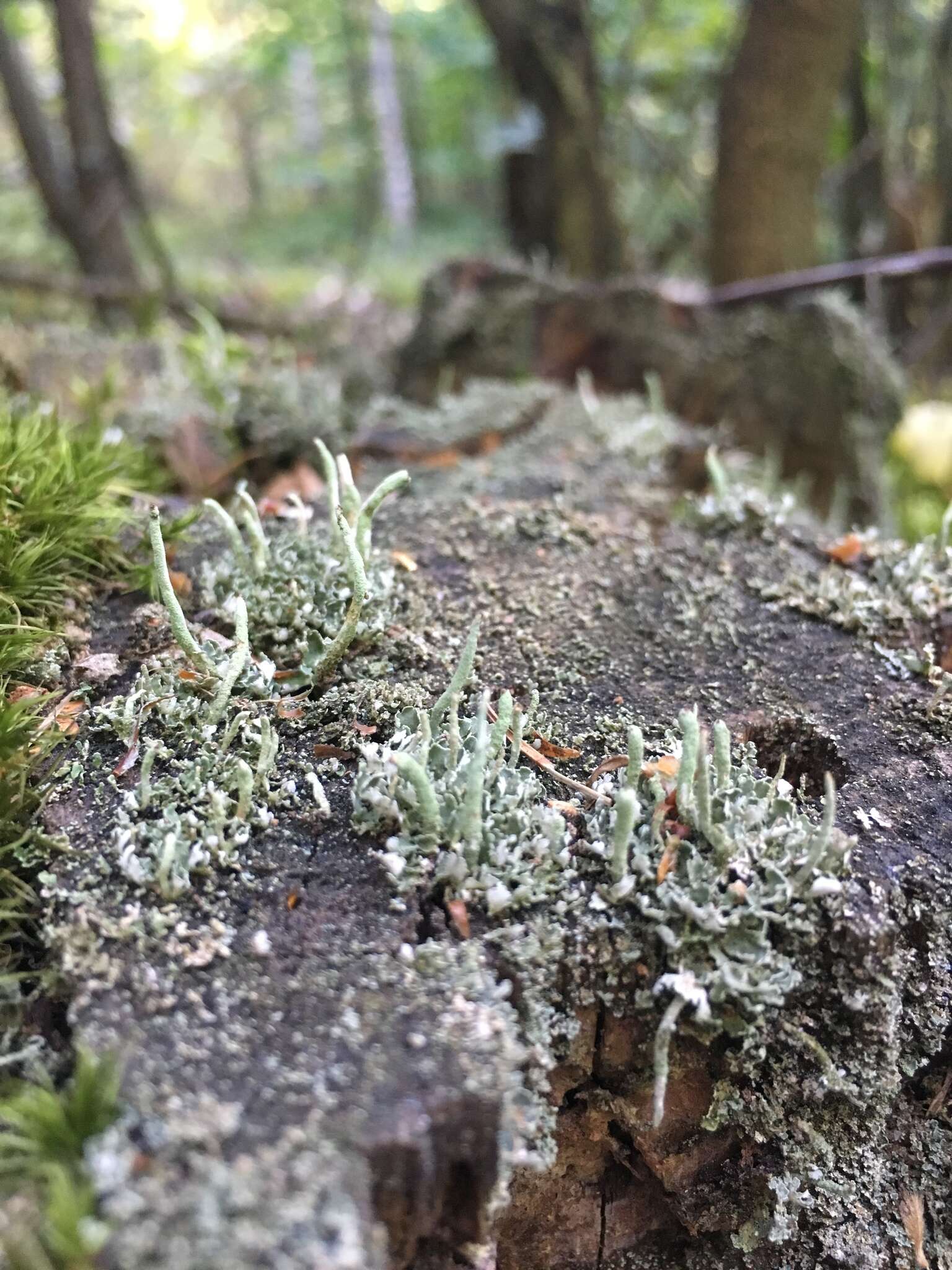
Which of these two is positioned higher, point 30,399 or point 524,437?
point 30,399

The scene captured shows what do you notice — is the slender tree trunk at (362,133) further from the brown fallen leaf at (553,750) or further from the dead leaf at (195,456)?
the brown fallen leaf at (553,750)

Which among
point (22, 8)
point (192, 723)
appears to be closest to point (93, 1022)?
point (192, 723)

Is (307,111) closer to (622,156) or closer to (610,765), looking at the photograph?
(622,156)

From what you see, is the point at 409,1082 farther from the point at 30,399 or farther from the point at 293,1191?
the point at 30,399

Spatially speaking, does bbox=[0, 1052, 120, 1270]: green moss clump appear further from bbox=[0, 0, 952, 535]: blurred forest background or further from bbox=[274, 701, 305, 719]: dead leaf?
bbox=[0, 0, 952, 535]: blurred forest background

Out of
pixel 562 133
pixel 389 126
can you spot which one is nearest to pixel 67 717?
pixel 562 133

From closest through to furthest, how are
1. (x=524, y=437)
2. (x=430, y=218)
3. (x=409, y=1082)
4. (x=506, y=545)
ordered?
(x=409, y=1082)
(x=506, y=545)
(x=524, y=437)
(x=430, y=218)
